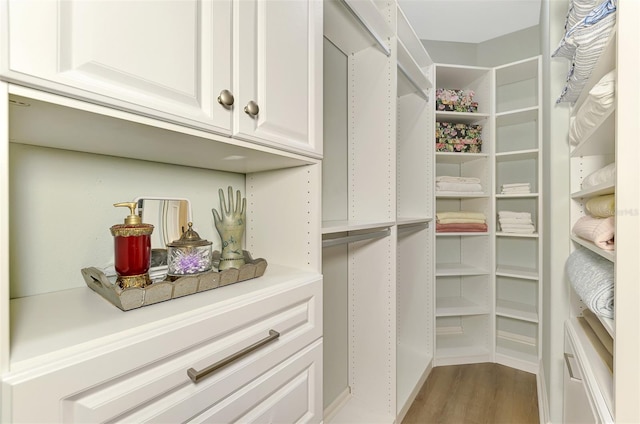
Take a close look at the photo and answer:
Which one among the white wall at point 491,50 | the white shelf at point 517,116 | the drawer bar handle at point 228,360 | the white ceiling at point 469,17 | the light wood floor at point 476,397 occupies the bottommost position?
the light wood floor at point 476,397

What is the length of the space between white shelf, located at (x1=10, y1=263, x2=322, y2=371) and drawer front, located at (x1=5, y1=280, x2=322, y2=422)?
0.09 ft

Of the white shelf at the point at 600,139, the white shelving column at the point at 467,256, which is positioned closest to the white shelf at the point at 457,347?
the white shelving column at the point at 467,256

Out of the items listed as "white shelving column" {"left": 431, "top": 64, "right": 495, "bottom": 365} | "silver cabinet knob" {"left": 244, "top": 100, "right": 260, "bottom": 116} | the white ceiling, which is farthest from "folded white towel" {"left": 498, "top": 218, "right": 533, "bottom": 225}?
"silver cabinet knob" {"left": 244, "top": 100, "right": 260, "bottom": 116}

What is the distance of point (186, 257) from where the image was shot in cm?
79

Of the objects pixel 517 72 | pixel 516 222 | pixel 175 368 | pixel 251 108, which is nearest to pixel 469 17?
pixel 517 72

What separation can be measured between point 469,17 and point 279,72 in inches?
94.7

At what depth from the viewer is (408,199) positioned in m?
2.46

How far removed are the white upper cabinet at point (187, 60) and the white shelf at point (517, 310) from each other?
2293 millimetres

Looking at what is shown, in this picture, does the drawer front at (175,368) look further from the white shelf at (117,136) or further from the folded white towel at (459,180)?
the folded white towel at (459,180)

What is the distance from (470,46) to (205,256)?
10.3ft

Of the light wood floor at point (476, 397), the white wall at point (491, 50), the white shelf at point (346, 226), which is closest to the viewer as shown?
the white shelf at point (346, 226)

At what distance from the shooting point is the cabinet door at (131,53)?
44 centimetres

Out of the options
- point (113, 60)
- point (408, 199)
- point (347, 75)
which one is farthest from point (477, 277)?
point (113, 60)

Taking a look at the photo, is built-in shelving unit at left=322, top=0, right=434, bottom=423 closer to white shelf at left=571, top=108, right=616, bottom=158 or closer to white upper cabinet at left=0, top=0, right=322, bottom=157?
white upper cabinet at left=0, top=0, right=322, bottom=157
